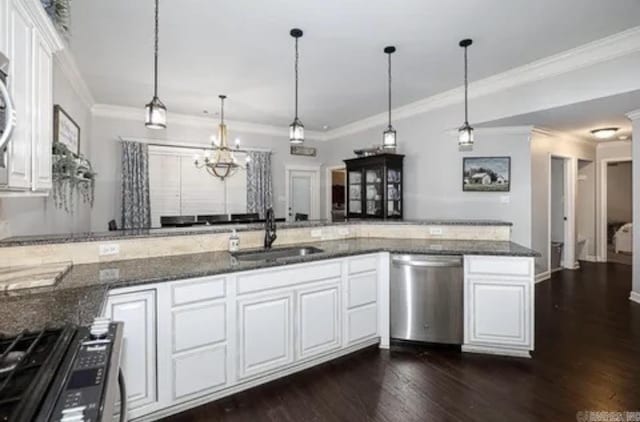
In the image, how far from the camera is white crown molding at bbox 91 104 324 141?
5379 millimetres

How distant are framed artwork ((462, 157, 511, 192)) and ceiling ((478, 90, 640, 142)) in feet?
1.79

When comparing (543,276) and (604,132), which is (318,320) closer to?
(543,276)

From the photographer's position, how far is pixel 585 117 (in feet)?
13.9

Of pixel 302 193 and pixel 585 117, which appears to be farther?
pixel 302 193

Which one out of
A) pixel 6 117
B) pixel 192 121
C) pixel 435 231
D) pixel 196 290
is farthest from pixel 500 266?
pixel 192 121

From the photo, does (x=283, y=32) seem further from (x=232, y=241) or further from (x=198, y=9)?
(x=232, y=241)

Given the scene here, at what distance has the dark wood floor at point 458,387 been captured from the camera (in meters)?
2.03

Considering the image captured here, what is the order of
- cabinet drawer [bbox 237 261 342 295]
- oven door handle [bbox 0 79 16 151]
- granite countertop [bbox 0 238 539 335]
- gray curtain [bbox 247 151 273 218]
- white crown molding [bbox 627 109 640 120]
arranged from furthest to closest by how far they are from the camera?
gray curtain [bbox 247 151 273 218]
white crown molding [bbox 627 109 640 120]
cabinet drawer [bbox 237 261 342 295]
granite countertop [bbox 0 238 539 335]
oven door handle [bbox 0 79 16 151]

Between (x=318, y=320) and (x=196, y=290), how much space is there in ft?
3.21

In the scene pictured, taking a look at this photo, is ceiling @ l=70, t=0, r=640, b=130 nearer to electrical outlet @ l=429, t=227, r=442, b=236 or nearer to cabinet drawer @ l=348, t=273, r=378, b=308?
electrical outlet @ l=429, t=227, r=442, b=236

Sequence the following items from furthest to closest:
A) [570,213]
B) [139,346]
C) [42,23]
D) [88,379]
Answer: [570,213] → [139,346] → [42,23] → [88,379]

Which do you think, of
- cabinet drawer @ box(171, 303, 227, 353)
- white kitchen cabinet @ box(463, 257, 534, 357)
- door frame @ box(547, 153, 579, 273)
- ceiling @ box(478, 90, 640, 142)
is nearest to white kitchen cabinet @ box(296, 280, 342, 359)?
cabinet drawer @ box(171, 303, 227, 353)

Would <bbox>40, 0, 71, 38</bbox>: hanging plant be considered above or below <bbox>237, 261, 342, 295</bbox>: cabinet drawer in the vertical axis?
above

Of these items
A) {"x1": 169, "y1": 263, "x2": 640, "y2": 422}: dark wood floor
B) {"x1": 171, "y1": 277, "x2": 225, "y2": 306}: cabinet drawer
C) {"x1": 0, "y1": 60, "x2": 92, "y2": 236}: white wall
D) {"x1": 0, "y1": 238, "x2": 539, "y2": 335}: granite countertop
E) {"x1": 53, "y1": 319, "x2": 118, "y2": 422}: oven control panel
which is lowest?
{"x1": 169, "y1": 263, "x2": 640, "y2": 422}: dark wood floor
